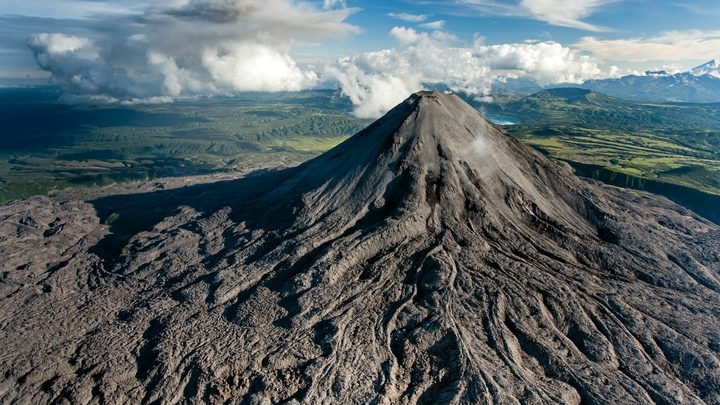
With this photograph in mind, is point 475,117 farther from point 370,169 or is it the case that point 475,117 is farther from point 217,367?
point 217,367

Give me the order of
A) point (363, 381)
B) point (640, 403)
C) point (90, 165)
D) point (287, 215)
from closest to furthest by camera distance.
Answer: point (640, 403)
point (363, 381)
point (287, 215)
point (90, 165)

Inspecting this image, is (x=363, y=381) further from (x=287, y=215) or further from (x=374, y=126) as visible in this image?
(x=374, y=126)

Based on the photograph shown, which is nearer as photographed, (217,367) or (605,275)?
(217,367)

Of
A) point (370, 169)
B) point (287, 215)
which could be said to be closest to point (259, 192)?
point (287, 215)

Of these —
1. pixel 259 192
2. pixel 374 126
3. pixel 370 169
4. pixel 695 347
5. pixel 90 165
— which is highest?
pixel 374 126

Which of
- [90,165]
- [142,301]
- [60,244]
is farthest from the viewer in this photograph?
[90,165]

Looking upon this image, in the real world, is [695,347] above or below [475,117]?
below

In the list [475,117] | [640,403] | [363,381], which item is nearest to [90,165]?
[475,117]
